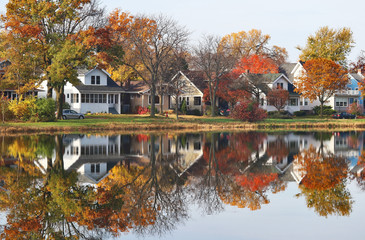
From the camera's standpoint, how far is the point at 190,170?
21578 millimetres

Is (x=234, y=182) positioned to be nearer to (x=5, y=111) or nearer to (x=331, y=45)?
(x=5, y=111)

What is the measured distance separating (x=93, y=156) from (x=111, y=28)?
31.3m

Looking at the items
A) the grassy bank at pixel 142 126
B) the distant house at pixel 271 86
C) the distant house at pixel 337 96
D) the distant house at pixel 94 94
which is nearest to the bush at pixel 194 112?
the distant house at pixel 271 86

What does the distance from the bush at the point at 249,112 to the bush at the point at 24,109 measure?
23763 millimetres

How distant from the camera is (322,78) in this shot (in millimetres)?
75688

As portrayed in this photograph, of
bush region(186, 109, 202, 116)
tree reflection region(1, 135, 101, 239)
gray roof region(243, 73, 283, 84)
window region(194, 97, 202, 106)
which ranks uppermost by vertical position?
gray roof region(243, 73, 283, 84)

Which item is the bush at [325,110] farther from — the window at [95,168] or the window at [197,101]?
the window at [95,168]

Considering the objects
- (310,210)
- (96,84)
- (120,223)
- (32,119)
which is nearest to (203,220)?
(120,223)

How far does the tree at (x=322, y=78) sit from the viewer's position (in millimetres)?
74875

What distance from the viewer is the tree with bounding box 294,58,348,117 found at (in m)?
74.9

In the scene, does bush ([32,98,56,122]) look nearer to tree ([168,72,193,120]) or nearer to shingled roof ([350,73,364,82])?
tree ([168,72,193,120])

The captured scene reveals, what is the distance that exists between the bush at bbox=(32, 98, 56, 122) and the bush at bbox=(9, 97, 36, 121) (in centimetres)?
43

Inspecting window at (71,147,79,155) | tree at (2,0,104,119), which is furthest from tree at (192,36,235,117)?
window at (71,147,79,155)

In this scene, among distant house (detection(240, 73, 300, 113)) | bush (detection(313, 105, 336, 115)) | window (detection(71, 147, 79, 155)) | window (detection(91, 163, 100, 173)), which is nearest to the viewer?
window (detection(91, 163, 100, 173))
